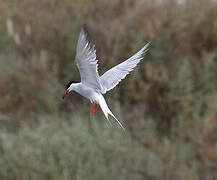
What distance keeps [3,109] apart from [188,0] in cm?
262

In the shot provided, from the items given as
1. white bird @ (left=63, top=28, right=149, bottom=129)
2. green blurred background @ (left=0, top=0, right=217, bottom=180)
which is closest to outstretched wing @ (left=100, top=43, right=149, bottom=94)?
white bird @ (left=63, top=28, right=149, bottom=129)

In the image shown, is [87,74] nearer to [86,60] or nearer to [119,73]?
[86,60]

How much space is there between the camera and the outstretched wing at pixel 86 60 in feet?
7.26

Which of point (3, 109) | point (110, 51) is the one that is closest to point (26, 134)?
point (3, 109)

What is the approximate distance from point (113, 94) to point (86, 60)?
3.44m

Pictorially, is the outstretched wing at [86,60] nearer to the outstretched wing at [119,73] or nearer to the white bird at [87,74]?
the white bird at [87,74]

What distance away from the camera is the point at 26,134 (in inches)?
209

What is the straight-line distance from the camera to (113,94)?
223 inches

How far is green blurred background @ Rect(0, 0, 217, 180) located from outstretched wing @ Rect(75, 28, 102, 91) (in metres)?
2.65

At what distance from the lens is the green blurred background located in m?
5.12

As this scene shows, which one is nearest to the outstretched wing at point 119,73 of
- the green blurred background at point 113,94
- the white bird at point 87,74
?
the white bird at point 87,74

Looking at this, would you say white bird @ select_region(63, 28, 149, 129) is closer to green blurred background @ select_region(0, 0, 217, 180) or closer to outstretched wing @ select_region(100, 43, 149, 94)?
outstretched wing @ select_region(100, 43, 149, 94)

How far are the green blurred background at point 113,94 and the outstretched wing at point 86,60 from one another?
2.65m

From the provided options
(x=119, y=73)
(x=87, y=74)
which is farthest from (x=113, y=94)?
(x=87, y=74)
